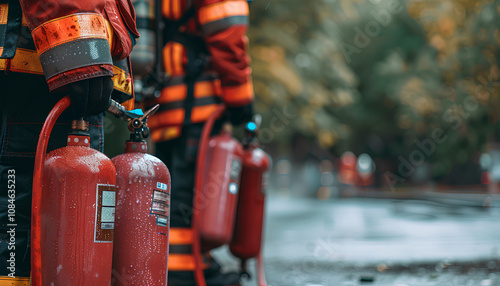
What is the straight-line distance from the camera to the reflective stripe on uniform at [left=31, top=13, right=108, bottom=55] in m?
2.31

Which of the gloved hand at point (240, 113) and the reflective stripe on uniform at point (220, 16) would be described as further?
the gloved hand at point (240, 113)

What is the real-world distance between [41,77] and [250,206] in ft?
7.52

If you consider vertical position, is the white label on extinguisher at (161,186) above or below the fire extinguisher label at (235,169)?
below

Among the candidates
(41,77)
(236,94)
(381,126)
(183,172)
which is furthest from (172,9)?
(381,126)

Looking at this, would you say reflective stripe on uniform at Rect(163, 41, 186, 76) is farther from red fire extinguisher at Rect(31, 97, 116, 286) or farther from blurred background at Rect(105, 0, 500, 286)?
red fire extinguisher at Rect(31, 97, 116, 286)

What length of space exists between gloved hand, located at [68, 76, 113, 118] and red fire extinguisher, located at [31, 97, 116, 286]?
0.07 meters

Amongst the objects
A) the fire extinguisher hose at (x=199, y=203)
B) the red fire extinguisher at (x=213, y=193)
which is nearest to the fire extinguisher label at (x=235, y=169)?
the red fire extinguisher at (x=213, y=193)

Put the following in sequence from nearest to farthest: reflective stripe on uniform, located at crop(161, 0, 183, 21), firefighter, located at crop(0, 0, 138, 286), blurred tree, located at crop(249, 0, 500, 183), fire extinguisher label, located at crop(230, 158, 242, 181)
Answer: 1. firefighter, located at crop(0, 0, 138, 286)
2. fire extinguisher label, located at crop(230, 158, 242, 181)
3. reflective stripe on uniform, located at crop(161, 0, 183, 21)
4. blurred tree, located at crop(249, 0, 500, 183)

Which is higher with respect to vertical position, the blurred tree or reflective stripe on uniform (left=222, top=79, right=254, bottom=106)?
the blurred tree

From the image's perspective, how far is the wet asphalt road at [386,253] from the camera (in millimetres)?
5469

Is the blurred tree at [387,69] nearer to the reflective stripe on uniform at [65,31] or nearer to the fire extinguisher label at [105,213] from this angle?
the reflective stripe on uniform at [65,31]

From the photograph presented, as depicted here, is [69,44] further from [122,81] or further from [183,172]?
[183,172]

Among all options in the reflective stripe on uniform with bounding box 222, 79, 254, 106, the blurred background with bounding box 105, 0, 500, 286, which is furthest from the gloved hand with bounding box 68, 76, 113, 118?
the reflective stripe on uniform with bounding box 222, 79, 254, 106

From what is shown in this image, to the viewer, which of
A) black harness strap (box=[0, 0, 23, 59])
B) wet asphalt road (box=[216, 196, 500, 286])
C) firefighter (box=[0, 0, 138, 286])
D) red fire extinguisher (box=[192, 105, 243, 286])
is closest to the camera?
firefighter (box=[0, 0, 138, 286])
